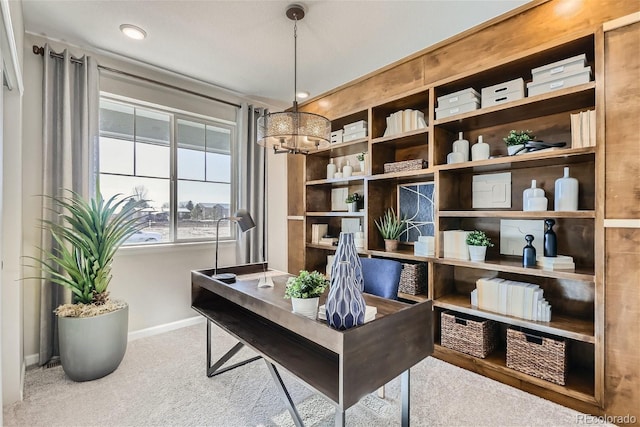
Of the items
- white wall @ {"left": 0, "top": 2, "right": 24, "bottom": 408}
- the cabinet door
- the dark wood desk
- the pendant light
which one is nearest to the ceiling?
the pendant light

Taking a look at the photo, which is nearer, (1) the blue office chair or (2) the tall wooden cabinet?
(2) the tall wooden cabinet

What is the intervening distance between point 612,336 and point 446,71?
2179 mm

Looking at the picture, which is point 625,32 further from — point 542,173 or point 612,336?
point 612,336

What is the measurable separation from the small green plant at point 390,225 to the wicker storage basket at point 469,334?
0.84 m

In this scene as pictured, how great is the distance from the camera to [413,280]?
280 cm

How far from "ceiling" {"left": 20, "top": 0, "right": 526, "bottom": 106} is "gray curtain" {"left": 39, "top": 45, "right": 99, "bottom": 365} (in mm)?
270

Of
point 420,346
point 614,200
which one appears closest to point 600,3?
point 614,200

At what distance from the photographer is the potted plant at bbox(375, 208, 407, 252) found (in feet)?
9.92

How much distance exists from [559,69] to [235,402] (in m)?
3.07

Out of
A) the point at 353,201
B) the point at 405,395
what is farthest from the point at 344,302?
the point at 353,201

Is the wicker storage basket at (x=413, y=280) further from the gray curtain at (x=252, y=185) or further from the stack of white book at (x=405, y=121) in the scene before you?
the gray curtain at (x=252, y=185)

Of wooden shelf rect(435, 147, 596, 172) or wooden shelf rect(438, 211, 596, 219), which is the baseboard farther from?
wooden shelf rect(435, 147, 596, 172)

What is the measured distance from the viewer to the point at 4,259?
2.02 meters

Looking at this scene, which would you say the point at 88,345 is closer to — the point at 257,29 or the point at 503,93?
the point at 257,29
